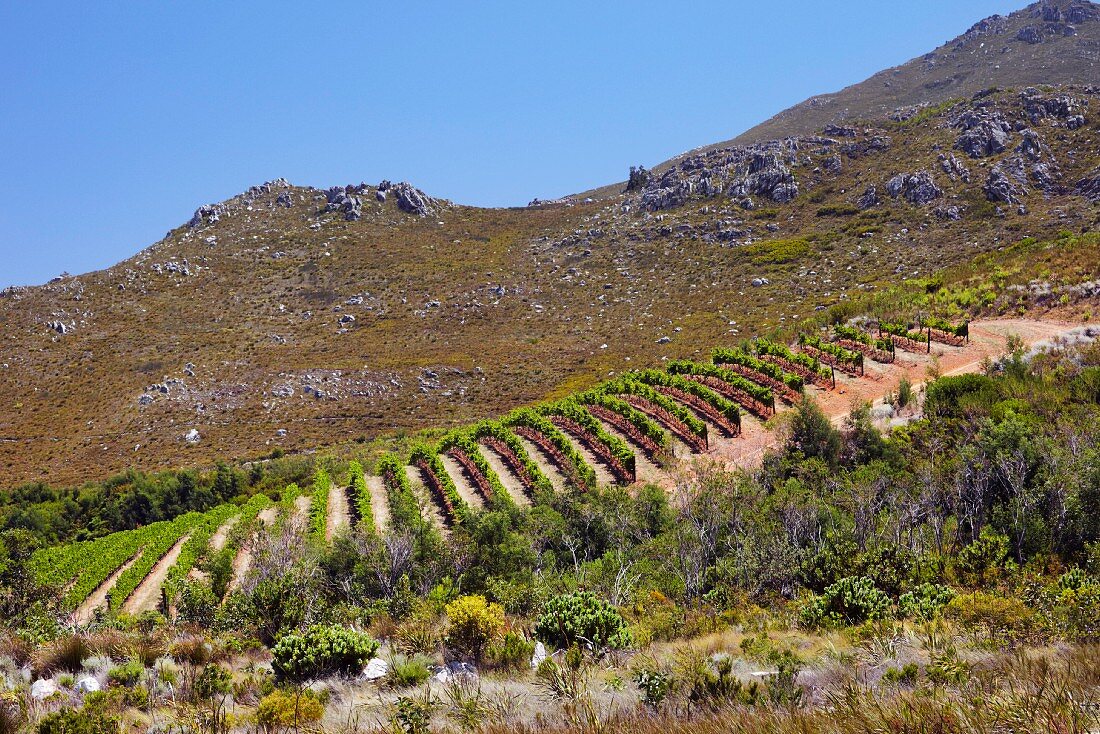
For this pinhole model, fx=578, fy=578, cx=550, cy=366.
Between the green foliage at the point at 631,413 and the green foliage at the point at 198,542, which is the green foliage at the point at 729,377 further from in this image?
the green foliage at the point at 198,542

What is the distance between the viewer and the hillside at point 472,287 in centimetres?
4853

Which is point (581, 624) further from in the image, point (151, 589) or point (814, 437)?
point (151, 589)

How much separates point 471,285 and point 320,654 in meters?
69.3

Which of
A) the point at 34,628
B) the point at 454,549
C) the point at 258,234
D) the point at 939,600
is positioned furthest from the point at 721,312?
the point at 258,234

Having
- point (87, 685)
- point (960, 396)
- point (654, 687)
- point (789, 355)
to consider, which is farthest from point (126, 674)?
point (789, 355)

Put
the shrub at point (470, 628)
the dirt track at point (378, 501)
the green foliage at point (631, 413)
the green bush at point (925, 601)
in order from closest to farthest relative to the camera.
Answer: the shrub at point (470, 628) → the green bush at point (925, 601) → the dirt track at point (378, 501) → the green foliage at point (631, 413)

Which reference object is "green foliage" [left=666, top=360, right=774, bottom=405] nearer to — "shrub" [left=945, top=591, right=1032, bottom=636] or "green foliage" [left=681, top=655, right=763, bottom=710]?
"shrub" [left=945, top=591, right=1032, bottom=636]

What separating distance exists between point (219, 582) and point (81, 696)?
12.2 metres

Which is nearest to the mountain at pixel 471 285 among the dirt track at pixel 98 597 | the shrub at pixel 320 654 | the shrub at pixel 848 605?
the dirt track at pixel 98 597

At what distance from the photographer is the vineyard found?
2158 centimetres

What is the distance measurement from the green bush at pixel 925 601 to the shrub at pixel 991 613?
0.53ft

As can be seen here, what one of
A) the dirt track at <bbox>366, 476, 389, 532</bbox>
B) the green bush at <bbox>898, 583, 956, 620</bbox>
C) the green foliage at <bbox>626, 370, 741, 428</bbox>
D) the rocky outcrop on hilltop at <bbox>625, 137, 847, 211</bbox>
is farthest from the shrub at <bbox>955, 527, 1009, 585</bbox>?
the rocky outcrop on hilltop at <bbox>625, 137, 847, 211</bbox>

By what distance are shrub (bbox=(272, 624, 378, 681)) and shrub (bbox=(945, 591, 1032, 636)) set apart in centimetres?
760

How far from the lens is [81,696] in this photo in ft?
21.0
